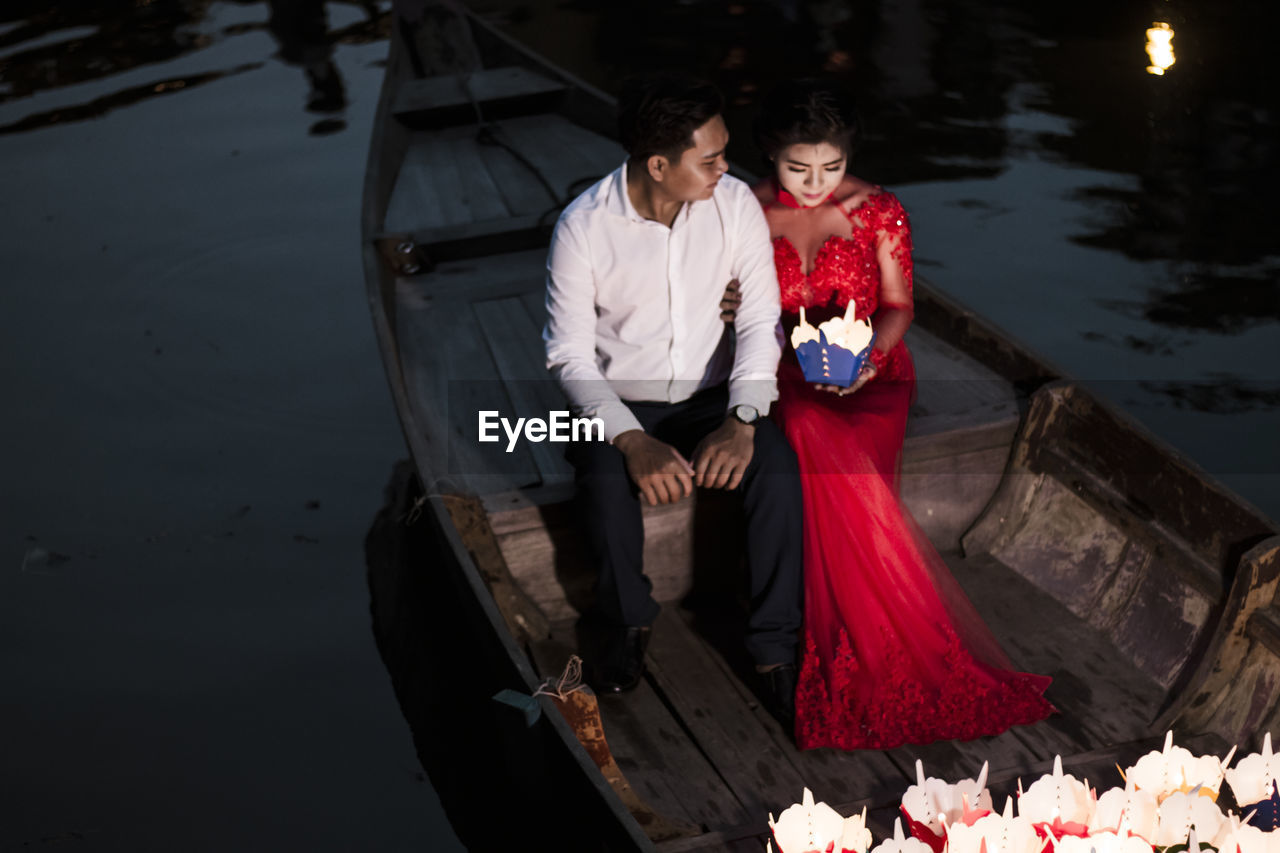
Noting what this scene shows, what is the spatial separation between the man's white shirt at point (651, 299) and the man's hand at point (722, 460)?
0.14 meters

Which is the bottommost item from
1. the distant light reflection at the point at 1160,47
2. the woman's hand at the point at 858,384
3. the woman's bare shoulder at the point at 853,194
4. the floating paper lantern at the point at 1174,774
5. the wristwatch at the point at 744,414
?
the distant light reflection at the point at 1160,47

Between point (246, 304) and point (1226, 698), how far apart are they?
18.3 ft

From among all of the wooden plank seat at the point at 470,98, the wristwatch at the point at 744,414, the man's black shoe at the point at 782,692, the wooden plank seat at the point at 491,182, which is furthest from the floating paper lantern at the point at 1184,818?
the wooden plank seat at the point at 470,98

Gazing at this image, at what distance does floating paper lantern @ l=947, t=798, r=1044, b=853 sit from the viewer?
1.48m

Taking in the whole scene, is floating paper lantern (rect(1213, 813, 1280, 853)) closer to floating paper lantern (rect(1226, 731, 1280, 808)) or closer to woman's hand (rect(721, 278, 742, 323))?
floating paper lantern (rect(1226, 731, 1280, 808))

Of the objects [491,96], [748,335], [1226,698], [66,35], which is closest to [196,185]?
[491,96]

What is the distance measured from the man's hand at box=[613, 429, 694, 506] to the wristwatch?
0.61 ft

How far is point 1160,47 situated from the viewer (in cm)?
1036

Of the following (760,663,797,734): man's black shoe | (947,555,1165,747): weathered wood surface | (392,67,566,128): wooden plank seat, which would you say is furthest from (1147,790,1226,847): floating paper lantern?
(392,67,566,128): wooden plank seat

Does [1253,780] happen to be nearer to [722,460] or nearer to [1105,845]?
[1105,845]

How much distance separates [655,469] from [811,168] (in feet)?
2.92

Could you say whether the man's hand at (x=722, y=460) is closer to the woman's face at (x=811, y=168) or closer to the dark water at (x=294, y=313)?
the woman's face at (x=811, y=168)

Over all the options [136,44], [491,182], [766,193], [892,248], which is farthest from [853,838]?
[136,44]

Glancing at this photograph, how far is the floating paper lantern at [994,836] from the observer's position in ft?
4.84
